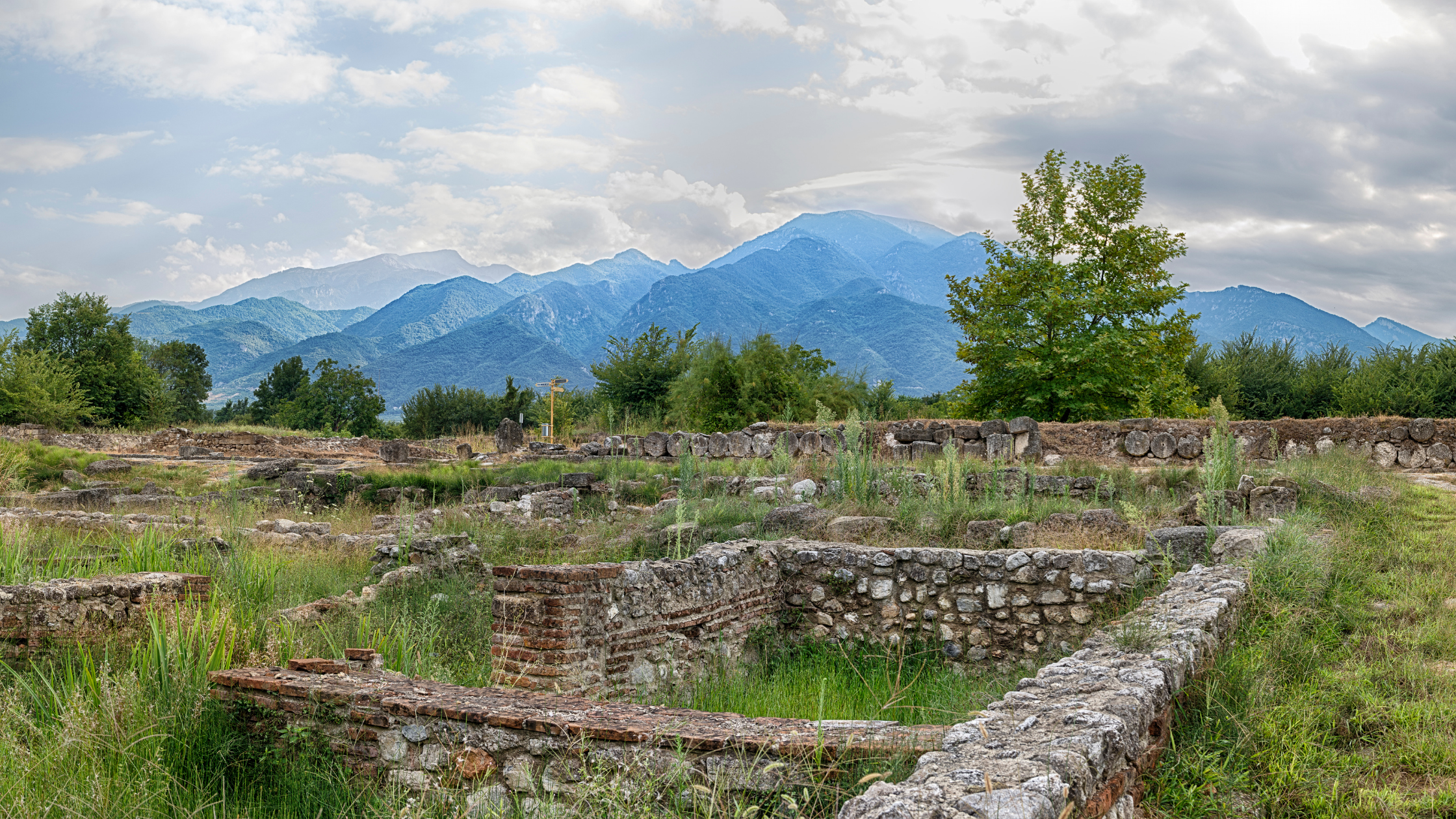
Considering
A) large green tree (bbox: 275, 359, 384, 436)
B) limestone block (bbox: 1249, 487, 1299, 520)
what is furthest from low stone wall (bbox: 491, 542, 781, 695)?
large green tree (bbox: 275, 359, 384, 436)

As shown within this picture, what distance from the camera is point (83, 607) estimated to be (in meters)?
6.02

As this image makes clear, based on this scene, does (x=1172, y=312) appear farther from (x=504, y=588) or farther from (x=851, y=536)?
(x=504, y=588)

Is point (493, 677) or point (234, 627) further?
point (493, 677)

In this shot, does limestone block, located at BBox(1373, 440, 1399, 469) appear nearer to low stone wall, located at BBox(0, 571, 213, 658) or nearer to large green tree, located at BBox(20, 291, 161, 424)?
low stone wall, located at BBox(0, 571, 213, 658)

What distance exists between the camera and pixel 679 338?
36.5m

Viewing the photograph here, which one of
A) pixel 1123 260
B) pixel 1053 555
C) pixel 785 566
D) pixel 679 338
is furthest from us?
pixel 679 338

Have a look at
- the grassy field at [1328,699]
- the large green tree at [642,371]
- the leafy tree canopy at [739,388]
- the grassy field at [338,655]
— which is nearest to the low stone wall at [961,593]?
the grassy field at [338,655]

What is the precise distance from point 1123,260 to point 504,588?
2641 centimetres

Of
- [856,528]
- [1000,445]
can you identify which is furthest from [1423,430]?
[856,528]

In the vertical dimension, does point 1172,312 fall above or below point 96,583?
above

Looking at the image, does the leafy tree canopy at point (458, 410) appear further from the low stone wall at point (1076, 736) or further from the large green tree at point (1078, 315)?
the low stone wall at point (1076, 736)

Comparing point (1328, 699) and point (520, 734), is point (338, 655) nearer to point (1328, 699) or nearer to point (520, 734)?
point (520, 734)

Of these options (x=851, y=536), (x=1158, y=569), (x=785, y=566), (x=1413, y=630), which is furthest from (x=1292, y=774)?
(x=851, y=536)

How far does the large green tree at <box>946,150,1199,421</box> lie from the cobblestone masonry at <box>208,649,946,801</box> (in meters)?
21.5
